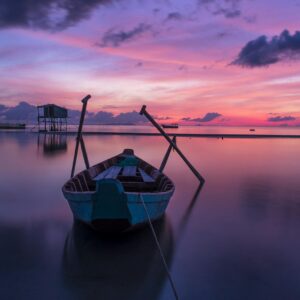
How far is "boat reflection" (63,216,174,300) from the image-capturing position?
5.68 metres

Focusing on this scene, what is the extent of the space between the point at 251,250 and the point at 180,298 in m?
2.95

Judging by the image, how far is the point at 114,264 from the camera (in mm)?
6613

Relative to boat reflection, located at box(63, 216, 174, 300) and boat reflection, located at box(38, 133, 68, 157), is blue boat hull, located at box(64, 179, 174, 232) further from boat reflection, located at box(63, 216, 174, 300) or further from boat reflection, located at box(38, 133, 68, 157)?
boat reflection, located at box(38, 133, 68, 157)

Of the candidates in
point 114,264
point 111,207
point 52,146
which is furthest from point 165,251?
point 52,146

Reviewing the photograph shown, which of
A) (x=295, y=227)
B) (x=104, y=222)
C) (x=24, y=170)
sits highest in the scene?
(x=104, y=222)

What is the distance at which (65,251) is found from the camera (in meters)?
7.29

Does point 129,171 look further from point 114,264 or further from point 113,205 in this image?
point 114,264

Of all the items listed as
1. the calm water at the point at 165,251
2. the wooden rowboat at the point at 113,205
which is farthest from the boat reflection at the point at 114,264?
the wooden rowboat at the point at 113,205

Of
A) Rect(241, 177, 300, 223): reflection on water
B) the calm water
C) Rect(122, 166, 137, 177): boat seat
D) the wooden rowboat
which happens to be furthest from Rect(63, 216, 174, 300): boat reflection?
Rect(241, 177, 300, 223): reflection on water

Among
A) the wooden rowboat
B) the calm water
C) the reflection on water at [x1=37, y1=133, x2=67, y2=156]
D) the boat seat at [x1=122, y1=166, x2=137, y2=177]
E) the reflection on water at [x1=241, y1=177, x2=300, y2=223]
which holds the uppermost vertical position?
the wooden rowboat

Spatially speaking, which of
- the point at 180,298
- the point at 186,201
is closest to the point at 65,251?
the point at 180,298

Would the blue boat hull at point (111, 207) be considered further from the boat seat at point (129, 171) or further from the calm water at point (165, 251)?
the boat seat at point (129, 171)

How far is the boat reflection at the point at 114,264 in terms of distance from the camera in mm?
5684

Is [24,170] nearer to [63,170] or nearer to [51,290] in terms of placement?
[63,170]
